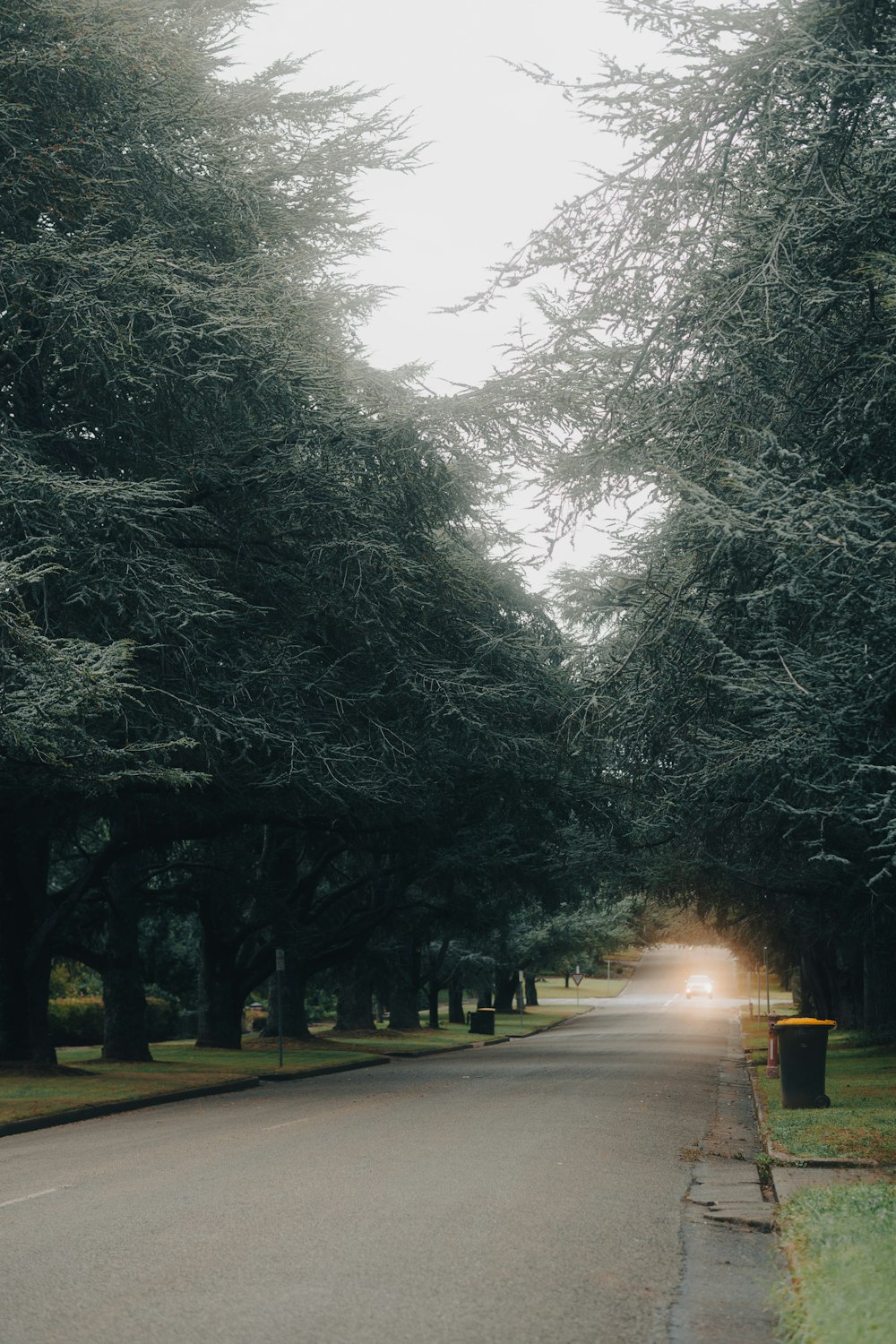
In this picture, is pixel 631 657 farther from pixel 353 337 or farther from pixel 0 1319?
pixel 353 337

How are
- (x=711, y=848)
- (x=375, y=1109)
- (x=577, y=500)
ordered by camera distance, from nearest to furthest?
(x=577, y=500) → (x=375, y=1109) → (x=711, y=848)

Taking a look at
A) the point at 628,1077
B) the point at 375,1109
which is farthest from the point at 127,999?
the point at 375,1109

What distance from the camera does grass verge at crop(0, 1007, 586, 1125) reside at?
18250 mm

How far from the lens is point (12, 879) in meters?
24.3

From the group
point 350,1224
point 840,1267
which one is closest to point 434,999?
point 350,1224

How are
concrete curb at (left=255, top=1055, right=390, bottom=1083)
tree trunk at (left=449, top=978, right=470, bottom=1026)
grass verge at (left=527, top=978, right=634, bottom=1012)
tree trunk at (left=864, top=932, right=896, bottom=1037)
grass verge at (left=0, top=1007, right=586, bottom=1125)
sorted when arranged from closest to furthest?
grass verge at (left=0, top=1007, right=586, bottom=1125), concrete curb at (left=255, top=1055, right=390, bottom=1083), tree trunk at (left=864, top=932, right=896, bottom=1037), tree trunk at (left=449, top=978, right=470, bottom=1026), grass verge at (left=527, top=978, right=634, bottom=1012)

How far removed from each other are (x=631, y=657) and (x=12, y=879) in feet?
46.6

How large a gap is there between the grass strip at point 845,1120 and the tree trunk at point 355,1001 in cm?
2266

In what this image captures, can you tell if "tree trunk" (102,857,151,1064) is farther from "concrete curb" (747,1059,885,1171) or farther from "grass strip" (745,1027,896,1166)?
"concrete curb" (747,1059,885,1171)

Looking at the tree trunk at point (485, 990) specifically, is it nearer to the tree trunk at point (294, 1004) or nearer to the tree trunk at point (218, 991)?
the tree trunk at point (294, 1004)

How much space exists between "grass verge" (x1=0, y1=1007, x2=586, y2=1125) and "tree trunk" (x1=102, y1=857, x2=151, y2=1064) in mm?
541

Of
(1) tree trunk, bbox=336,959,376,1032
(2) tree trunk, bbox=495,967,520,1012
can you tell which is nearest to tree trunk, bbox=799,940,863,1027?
(1) tree trunk, bbox=336,959,376,1032

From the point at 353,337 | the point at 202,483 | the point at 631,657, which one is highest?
the point at 353,337

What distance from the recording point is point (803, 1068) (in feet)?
53.3
